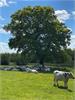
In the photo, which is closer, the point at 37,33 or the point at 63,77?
the point at 63,77

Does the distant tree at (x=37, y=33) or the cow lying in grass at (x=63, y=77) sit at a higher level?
the distant tree at (x=37, y=33)

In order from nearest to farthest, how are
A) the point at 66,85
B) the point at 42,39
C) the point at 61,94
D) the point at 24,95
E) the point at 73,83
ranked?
the point at 24,95, the point at 61,94, the point at 66,85, the point at 73,83, the point at 42,39

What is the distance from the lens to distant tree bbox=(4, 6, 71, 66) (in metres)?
30.4

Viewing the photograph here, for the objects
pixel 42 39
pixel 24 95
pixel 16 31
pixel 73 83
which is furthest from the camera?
pixel 16 31

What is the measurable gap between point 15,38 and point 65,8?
2273cm

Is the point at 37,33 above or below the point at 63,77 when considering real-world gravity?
above

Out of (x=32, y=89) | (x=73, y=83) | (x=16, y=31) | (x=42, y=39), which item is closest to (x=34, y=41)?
(x=42, y=39)

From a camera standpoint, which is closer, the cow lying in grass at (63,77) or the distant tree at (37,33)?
the cow lying in grass at (63,77)

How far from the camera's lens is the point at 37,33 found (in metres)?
30.7

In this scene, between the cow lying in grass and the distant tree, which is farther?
the distant tree

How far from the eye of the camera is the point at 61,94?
1199 centimetres

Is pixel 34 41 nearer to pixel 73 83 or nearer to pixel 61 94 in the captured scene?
pixel 73 83

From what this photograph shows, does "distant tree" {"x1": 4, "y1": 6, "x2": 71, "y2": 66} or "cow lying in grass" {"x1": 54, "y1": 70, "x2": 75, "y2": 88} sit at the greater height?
"distant tree" {"x1": 4, "y1": 6, "x2": 71, "y2": 66}

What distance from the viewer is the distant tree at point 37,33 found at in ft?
99.8
